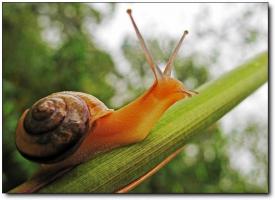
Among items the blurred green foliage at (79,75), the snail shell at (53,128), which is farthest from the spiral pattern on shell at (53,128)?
the blurred green foliage at (79,75)

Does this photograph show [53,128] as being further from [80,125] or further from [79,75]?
[79,75]

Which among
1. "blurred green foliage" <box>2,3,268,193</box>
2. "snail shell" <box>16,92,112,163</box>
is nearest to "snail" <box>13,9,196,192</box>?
"snail shell" <box>16,92,112,163</box>

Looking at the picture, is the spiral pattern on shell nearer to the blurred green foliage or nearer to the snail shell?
the snail shell

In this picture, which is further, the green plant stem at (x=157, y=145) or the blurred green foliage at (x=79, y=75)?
the blurred green foliage at (x=79, y=75)

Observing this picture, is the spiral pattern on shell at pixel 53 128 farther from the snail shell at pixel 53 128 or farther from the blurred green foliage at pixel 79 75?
the blurred green foliage at pixel 79 75

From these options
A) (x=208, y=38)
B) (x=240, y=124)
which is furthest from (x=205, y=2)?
(x=240, y=124)

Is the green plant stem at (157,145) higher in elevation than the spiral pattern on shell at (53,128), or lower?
lower

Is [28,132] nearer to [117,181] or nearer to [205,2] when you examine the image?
[117,181]
